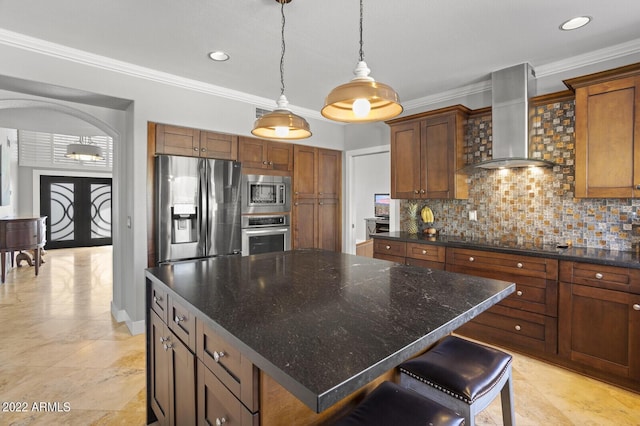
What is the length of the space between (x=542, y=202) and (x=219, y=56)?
3.28 metres

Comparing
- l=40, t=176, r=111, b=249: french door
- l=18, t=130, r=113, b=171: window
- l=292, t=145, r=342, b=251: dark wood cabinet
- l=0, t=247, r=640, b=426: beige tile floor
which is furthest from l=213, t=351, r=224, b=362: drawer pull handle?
l=40, t=176, r=111, b=249: french door

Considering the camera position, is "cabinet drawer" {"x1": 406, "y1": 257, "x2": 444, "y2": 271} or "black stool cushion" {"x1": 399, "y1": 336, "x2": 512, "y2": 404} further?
"cabinet drawer" {"x1": 406, "y1": 257, "x2": 444, "y2": 271}

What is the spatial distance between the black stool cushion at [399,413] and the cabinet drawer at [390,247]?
2.42 m

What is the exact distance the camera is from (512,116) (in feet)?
10.1

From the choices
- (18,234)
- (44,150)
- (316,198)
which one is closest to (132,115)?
(316,198)

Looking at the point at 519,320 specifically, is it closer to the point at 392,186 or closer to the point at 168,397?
the point at 392,186

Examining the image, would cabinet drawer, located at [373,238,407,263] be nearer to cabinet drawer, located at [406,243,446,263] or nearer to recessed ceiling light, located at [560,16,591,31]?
cabinet drawer, located at [406,243,446,263]

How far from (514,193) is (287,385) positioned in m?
3.29

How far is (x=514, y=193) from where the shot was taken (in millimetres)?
3281

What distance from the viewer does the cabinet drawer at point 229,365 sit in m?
0.98

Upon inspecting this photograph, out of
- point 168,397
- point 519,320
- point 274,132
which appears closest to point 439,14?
point 274,132

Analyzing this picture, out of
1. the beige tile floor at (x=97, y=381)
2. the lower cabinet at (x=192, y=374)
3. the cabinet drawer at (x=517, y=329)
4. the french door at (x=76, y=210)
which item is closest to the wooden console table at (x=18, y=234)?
the beige tile floor at (x=97, y=381)

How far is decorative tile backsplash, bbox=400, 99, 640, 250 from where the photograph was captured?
2.76 meters

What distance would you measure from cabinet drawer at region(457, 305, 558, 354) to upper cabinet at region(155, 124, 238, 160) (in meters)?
3.13
